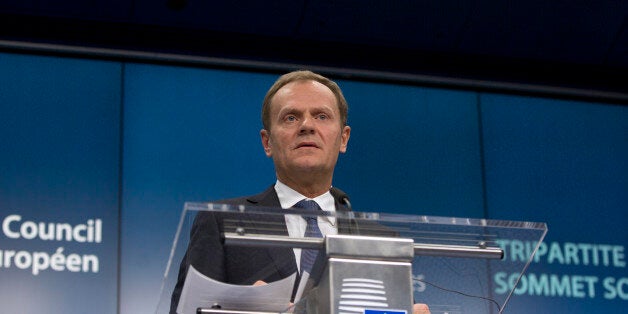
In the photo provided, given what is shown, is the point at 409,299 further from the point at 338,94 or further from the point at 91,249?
the point at 91,249

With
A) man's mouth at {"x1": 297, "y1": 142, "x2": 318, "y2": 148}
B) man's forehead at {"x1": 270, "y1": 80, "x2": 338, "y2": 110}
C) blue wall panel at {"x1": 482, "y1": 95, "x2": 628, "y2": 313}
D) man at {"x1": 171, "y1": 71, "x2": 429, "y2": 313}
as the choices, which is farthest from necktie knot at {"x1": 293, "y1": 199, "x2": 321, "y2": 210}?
blue wall panel at {"x1": 482, "y1": 95, "x2": 628, "y2": 313}

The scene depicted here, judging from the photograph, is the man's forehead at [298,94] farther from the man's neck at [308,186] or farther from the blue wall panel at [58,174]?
the blue wall panel at [58,174]

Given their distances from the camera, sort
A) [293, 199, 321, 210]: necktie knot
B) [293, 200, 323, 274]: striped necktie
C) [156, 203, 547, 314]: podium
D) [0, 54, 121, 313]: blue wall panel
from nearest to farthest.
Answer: [156, 203, 547, 314]: podium → [293, 200, 323, 274]: striped necktie → [293, 199, 321, 210]: necktie knot → [0, 54, 121, 313]: blue wall panel

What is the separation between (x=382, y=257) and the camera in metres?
1.79

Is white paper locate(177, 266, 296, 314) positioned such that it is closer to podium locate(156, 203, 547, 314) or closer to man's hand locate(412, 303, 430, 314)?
podium locate(156, 203, 547, 314)

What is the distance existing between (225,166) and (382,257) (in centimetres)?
286

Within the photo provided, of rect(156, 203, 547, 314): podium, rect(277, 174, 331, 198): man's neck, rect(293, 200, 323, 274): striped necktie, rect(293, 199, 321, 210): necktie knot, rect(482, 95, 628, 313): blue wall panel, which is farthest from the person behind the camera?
rect(482, 95, 628, 313): blue wall panel

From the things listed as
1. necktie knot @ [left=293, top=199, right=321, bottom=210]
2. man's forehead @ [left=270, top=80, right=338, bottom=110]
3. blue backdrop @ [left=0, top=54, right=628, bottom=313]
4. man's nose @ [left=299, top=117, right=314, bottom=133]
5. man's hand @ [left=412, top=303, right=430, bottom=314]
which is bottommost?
man's hand @ [left=412, top=303, right=430, bottom=314]

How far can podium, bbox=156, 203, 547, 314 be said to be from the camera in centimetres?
176

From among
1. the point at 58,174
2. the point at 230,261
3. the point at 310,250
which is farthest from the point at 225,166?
the point at 310,250

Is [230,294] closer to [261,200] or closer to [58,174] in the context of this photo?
[261,200]

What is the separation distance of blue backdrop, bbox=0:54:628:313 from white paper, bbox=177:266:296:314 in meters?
2.56

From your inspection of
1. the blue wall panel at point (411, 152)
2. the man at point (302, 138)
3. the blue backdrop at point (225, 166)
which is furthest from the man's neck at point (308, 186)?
the blue wall panel at point (411, 152)

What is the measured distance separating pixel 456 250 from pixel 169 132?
2.84 m
